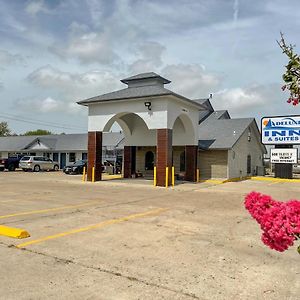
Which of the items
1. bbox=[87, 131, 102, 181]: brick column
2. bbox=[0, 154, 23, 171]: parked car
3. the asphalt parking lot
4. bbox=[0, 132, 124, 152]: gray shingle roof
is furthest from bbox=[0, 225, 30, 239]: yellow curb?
bbox=[0, 132, 124, 152]: gray shingle roof

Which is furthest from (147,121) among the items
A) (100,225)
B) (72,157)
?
(72,157)

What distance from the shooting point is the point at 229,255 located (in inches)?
258

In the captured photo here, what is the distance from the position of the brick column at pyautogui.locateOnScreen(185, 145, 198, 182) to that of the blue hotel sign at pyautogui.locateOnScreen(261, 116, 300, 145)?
7388 mm

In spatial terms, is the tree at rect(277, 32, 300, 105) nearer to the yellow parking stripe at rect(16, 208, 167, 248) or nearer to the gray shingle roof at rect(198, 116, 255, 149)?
the yellow parking stripe at rect(16, 208, 167, 248)

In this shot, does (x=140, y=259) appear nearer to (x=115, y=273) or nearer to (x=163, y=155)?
(x=115, y=273)

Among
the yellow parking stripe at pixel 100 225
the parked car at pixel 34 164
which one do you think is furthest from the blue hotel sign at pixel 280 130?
the parked car at pixel 34 164

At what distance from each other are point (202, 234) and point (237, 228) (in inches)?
51.3

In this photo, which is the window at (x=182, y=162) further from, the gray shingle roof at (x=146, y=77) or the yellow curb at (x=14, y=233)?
the yellow curb at (x=14, y=233)

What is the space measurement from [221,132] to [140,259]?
25.2 meters

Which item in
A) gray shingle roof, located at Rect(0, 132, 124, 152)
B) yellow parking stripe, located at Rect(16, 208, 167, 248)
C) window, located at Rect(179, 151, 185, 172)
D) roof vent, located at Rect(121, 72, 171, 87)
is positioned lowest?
yellow parking stripe, located at Rect(16, 208, 167, 248)

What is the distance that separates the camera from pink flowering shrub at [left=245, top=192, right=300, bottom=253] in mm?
3008

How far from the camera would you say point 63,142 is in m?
48.5

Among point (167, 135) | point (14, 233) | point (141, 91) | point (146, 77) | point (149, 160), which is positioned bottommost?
point (14, 233)

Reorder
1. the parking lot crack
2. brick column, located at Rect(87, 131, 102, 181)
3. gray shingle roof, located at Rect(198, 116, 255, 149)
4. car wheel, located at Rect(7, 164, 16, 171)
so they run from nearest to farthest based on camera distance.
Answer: the parking lot crack, brick column, located at Rect(87, 131, 102, 181), gray shingle roof, located at Rect(198, 116, 255, 149), car wheel, located at Rect(7, 164, 16, 171)
